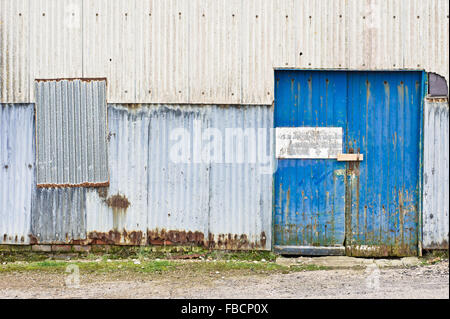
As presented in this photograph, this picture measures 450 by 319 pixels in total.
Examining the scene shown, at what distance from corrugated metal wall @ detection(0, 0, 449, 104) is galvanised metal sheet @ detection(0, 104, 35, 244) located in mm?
256

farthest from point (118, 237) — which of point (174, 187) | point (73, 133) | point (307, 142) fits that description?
point (307, 142)

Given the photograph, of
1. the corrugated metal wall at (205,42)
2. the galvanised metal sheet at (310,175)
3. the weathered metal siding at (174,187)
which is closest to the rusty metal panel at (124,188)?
the weathered metal siding at (174,187)

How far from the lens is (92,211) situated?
8945 mm

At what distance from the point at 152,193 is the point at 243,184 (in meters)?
1.30

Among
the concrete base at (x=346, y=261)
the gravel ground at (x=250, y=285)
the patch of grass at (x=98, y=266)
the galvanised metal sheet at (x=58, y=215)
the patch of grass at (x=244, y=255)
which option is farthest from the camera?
the galvanised metal sheet at (x=58, y=215)

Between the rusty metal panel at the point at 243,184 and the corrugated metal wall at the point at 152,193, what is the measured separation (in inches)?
0.6

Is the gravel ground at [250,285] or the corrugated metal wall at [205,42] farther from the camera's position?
the corrugated metal wall at [205,42]

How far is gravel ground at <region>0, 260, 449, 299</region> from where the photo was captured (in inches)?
283

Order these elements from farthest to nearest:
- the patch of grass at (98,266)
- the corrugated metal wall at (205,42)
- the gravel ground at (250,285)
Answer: the corrugated metal wall at (205,42) < the patch of grass at (98,266) < the gravel ground at (250,285)

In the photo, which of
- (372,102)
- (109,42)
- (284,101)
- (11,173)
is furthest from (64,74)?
(372,102)

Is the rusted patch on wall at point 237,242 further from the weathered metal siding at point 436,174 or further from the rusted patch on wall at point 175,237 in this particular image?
the weathered metal siding at point 436,174

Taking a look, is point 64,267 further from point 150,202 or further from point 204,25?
point 204,25

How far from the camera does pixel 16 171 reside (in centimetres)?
897

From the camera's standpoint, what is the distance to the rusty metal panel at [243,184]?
8844mm
